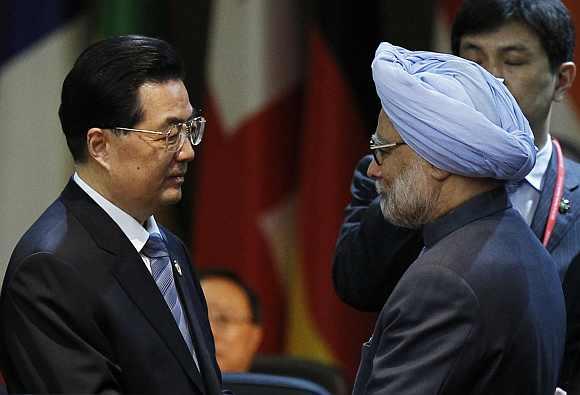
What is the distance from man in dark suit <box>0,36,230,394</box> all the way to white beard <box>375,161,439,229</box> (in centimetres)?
48

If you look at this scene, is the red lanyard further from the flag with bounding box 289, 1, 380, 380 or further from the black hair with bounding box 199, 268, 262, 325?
the flag with bounding box 289, 1, 380, 380

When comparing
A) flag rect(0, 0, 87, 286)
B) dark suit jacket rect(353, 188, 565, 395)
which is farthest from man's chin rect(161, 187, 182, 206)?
flag rect(0, 0, 87, 286)

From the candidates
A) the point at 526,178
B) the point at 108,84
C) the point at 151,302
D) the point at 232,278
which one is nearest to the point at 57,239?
the point at 151,302

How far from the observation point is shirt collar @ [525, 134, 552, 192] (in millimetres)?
3076

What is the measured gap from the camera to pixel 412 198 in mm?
2480

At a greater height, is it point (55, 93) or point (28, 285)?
point (28, 285)

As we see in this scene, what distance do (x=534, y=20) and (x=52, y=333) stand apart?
4.83ft

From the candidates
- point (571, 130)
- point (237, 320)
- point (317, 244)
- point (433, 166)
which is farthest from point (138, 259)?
point (571, 130)

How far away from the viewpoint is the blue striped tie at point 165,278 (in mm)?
2643

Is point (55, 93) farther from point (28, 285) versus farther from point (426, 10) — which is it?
point (28, 285)

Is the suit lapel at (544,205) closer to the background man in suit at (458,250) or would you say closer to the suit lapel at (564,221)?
the suit lapel at (564,221)

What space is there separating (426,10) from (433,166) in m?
2.40

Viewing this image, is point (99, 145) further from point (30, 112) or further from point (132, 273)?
point (30, 112)

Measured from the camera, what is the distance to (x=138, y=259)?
101 inches
